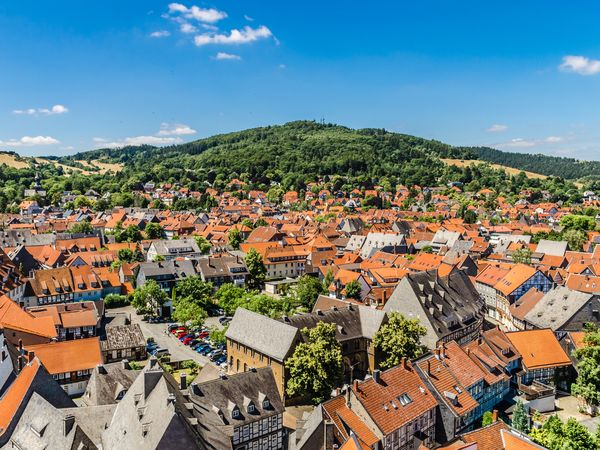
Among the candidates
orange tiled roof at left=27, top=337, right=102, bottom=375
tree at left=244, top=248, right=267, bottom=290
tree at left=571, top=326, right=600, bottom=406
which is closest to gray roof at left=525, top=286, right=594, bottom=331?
tree at left=571, top=326, right=600, bottom=406

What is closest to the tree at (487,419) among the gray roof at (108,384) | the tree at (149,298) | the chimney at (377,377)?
the chimney at (377,377)

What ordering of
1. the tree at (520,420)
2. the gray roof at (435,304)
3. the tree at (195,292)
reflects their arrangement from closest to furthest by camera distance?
the tree at (520,420), the gray roof at (435,304), the tree at (195,292)

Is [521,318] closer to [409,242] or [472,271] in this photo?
[472,271]

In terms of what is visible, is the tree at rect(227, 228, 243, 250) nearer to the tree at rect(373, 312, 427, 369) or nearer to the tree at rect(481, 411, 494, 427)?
the tree at rect(373, 312, 427, 369)

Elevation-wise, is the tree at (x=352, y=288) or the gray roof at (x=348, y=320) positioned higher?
the gray roof at (x=348, y=320)

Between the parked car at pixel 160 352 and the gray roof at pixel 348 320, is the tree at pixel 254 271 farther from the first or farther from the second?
the gray roof at pixel 348 320
